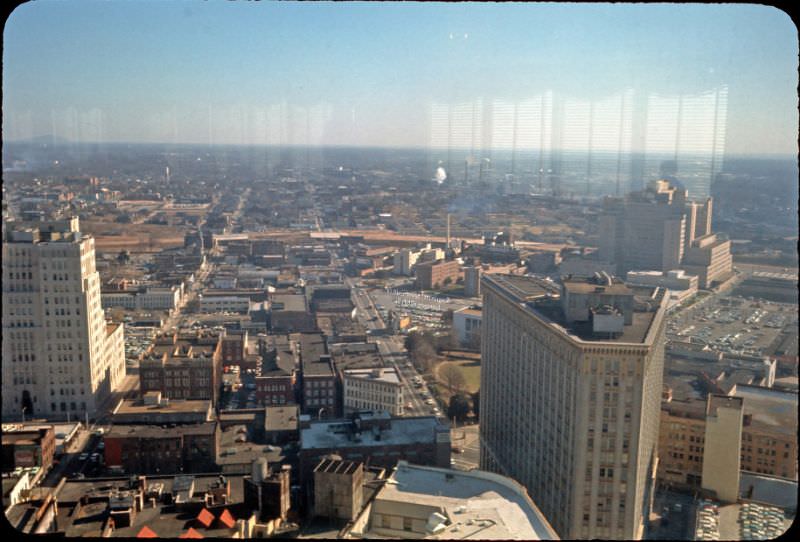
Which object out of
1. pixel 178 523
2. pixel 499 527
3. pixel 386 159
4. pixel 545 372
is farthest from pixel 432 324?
pixel 499 527

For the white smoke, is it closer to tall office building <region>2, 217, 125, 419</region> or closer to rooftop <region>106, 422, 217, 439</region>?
tall office building <region>2, 217, 125, 419</region>

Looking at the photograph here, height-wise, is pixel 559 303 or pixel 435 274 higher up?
pixel 559 303

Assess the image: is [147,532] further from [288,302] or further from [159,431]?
[288,302]

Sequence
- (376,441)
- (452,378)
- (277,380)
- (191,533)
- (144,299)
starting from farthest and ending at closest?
(144,299), (452,378), (277,380), (376,441), (191,533)

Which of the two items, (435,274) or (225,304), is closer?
(225,304)

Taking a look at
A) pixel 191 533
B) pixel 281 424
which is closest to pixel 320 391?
pixel 281 424

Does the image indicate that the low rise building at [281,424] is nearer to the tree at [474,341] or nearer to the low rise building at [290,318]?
the tree at [474,341]

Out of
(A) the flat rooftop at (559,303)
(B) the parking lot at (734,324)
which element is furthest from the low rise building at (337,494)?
(B) the parking lot at (734,324)

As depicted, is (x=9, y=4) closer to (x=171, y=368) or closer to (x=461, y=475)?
(x=461, y=475)
